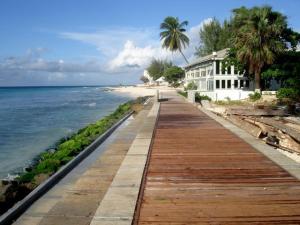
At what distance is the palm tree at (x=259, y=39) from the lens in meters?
36.9

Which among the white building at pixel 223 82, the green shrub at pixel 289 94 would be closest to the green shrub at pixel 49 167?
the green shrub at pixel 289 94

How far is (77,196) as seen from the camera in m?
7.60

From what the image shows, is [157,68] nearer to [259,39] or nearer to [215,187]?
[259,39]

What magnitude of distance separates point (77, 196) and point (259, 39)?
3308 cm

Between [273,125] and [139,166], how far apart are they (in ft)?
40.1

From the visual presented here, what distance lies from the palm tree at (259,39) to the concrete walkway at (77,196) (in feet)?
93.5

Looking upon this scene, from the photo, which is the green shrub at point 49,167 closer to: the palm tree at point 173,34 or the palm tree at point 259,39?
the palm tree at point 259,39

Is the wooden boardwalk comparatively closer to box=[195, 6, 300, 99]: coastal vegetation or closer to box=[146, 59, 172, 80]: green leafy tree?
box=[195, 6, 300, 99]: coastal vegetation

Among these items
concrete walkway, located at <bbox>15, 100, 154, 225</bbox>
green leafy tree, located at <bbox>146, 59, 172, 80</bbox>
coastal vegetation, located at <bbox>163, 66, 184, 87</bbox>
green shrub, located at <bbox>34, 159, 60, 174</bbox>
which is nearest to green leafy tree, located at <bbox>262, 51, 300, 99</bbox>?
green shrub, located at <bbox>34, 159, 60, 174</bbox>

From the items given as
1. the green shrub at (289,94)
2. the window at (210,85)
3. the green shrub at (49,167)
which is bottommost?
the green shrub at (49,167)

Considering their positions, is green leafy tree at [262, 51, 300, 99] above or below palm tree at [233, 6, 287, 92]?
below

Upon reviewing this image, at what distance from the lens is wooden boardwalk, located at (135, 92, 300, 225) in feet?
20.2

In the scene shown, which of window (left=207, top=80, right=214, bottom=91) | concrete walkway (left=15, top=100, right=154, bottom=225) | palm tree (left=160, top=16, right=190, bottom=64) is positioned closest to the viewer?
concrete walkway (left=15, top=100, right=154, bottom=225)

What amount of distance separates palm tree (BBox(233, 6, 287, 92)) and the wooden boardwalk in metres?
26.4
